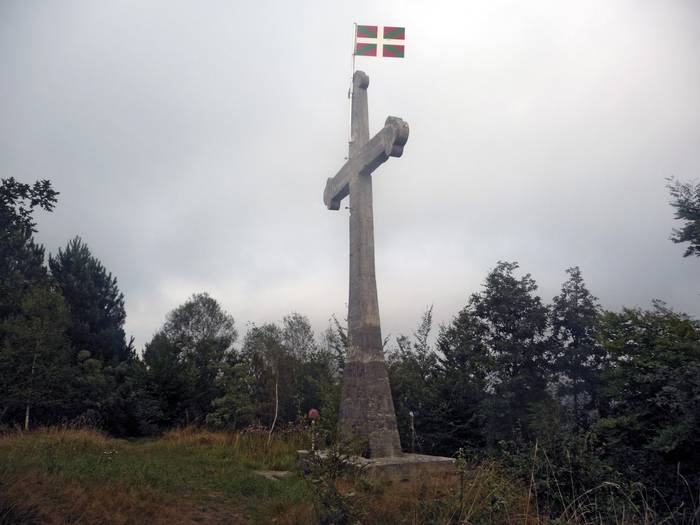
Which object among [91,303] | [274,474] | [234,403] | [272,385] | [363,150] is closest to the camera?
[274,474]

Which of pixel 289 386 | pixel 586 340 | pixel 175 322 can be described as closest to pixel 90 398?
pixel 289 386

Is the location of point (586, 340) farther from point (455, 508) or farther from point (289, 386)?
point (455, 508)

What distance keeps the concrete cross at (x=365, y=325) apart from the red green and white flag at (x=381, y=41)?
76 centimetres

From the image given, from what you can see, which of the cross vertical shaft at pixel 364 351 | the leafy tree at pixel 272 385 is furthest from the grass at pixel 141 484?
the leafy tree at pixel 272 385

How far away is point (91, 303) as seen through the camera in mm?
25188

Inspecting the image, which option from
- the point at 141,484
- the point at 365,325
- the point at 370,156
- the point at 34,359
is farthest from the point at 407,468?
the point at 34,359

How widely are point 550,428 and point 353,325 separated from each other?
11.4 feet

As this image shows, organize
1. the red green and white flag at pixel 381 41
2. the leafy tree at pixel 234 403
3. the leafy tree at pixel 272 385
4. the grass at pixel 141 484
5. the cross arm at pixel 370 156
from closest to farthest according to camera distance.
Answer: the grass at pixel 141 484, the cross arm at pixel 370 156, the red green and white flag at pixel 381 41, the leafy tree at pixel 234 403, the leafy tree at pixel 272 385

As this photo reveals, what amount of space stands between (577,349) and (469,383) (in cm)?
826

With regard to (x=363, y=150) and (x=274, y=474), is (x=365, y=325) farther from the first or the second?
(x=363, y=150)

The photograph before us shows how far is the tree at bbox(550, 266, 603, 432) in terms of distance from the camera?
19.4 m

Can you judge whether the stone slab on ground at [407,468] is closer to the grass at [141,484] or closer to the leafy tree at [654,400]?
the grass at [141,484]

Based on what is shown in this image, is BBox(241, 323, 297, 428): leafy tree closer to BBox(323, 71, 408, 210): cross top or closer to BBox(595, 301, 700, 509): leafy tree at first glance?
BBox(323, 71, 408, 210): cross top

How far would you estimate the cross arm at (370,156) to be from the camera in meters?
7.95
